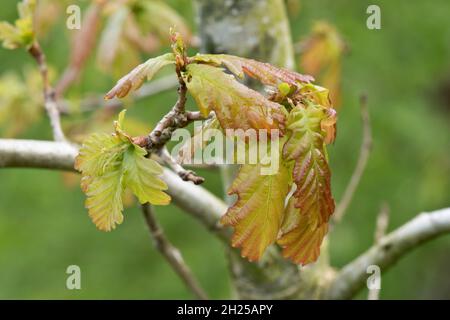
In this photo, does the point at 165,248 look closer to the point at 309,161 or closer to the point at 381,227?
the point at 381,227

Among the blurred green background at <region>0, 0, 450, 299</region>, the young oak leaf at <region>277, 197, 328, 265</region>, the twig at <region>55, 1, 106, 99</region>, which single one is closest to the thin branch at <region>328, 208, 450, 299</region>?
the young oak leaf at <region>277, 197, 328, 265</region>

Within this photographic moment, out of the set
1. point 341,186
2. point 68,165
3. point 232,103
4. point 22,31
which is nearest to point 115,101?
point 22,31

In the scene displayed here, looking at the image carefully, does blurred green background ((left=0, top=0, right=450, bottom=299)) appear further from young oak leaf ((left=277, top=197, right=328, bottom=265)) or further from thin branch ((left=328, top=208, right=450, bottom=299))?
young oak leaf ((left=277, top=197, right=328, bottom=265))

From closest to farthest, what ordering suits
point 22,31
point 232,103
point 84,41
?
point 232,103 → point 22,31 → point 84,41

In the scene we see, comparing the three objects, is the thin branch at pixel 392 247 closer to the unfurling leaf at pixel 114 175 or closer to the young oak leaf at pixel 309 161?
the young oak leaf at pixel 309 161

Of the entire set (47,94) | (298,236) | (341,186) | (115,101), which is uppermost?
(115,101)

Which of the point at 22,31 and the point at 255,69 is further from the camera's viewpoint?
the point at 22,31
